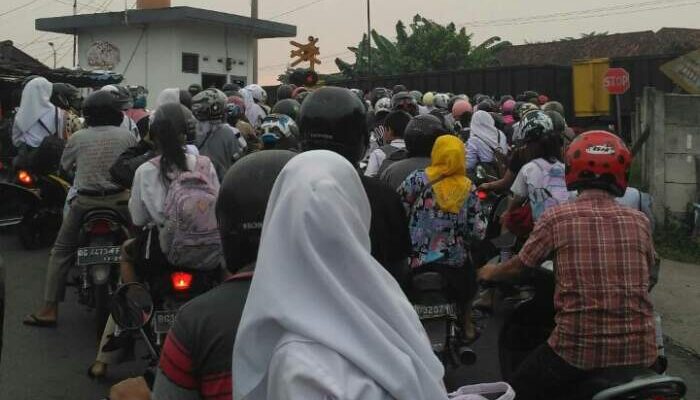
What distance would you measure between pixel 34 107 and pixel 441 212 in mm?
6283

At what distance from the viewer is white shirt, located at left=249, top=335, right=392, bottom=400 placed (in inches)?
65.0

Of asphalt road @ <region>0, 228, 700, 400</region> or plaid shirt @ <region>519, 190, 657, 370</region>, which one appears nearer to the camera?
plaid shirt @ <region>519, 190, 657, 370</region>

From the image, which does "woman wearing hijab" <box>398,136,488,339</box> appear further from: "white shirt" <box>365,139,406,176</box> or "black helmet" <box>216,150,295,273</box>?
"black helmet" <box>216,150,295,273</box>

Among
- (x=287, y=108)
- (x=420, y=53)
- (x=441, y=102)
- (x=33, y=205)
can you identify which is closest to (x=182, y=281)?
(x=287, y=108)

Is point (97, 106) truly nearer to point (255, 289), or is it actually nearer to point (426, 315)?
point (426, 315)

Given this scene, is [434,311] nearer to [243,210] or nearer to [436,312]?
[436,312]

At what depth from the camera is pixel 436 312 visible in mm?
5148

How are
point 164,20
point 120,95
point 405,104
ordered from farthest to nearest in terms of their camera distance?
1. point 164,20
2. point 405,104
3. point 120,95

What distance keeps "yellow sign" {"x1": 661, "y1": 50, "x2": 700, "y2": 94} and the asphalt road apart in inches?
283

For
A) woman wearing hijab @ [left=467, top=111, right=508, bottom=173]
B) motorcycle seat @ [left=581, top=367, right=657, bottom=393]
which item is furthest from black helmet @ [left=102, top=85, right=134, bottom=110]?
motorcycle seat @ [left=581, top=367, right=657, bottom=393]

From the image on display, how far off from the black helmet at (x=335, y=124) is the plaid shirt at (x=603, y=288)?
963 millimetres

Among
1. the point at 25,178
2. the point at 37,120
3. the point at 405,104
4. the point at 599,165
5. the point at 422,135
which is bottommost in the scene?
the point at 25,178

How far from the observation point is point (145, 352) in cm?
666

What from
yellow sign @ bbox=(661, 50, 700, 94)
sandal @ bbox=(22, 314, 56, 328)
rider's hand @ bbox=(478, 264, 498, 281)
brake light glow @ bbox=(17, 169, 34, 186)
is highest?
yellow sign @ bbox=(661, 50, 700, 94)
